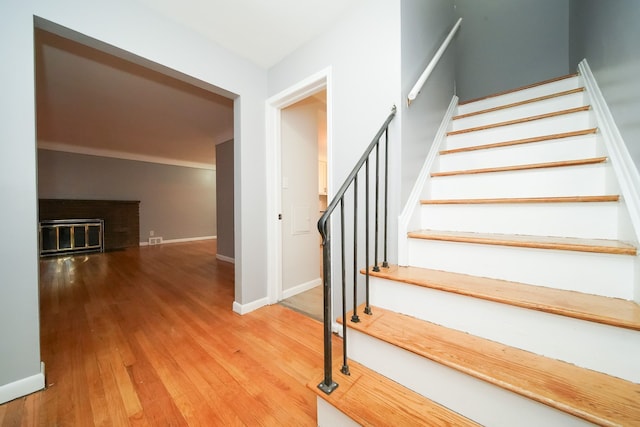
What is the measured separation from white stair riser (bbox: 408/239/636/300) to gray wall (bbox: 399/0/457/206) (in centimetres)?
40

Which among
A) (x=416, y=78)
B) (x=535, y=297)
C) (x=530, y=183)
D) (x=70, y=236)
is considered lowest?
(x=70, y=236)

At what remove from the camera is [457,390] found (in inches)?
31.8

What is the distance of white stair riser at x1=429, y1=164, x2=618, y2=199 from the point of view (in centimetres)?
116

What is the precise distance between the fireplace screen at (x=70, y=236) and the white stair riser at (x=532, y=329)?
698cm

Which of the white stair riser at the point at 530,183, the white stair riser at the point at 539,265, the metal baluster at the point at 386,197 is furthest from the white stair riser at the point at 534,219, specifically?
the metal baluster at the point at 386,197

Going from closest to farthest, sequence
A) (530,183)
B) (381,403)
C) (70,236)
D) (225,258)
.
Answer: (381,403) < (530,183) < (225,258) < (70,236)

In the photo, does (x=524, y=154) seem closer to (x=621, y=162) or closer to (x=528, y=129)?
(x=528, y=129)

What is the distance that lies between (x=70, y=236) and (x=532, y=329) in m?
7.55

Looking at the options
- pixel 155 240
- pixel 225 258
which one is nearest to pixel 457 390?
pixel 225 258

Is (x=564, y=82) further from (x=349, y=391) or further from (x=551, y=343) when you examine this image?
(x=349, y=391)

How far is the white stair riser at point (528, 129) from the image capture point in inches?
56.5

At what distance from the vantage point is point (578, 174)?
1193mm

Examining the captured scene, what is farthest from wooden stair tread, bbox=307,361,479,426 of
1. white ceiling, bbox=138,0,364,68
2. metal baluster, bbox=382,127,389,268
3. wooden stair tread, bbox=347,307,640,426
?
white ceiling, bbox=138,0,364,68

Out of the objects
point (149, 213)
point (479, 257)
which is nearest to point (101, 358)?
point (479, 257)
